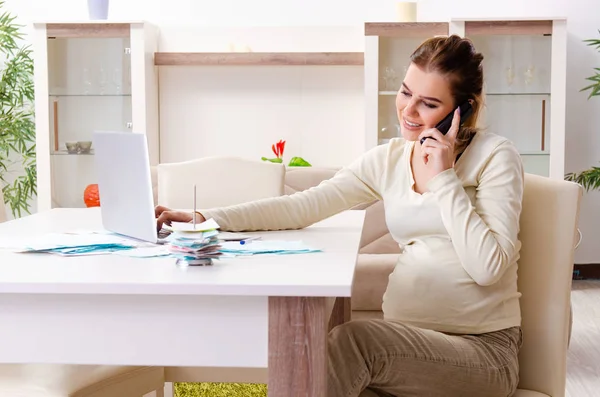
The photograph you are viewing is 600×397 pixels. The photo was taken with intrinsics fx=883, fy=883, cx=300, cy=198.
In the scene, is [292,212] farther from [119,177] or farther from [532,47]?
[532,47]

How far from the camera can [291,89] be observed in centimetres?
548

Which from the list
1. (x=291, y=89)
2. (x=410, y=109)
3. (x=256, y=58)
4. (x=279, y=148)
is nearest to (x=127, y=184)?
(x=410, y=109)

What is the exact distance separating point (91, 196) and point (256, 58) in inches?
50.3

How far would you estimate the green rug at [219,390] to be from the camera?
316cm

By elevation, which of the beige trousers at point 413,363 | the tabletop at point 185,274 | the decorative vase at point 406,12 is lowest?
the beige trousers at point 413,363

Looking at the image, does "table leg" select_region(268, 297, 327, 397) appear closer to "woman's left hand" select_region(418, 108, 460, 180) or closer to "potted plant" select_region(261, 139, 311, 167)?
"woman's left hand" select_region(418, 108, 460, 180)

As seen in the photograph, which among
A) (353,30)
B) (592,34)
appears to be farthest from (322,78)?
(592,34)

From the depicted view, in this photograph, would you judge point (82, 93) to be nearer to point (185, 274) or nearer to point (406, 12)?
point (406, 12)

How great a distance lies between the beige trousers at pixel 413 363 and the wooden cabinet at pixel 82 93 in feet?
12.4

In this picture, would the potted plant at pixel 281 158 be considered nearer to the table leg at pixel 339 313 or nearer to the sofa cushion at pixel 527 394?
the table leg at pixel 339 313

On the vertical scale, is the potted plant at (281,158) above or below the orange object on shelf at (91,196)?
Answer: above

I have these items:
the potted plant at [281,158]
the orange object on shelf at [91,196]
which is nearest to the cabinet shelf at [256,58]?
the potted plant at [281,158]

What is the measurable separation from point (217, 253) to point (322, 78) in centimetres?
405

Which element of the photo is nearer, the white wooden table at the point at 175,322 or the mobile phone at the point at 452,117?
the white wooden table at the point at 175,322
